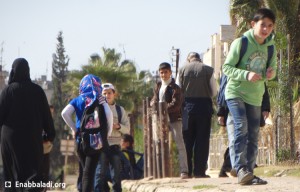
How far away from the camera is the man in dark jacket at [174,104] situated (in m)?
14.2

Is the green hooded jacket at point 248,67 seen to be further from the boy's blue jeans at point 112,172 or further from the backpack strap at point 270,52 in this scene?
the boy's blue jeans at point 112,172

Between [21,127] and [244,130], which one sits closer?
[244,130]

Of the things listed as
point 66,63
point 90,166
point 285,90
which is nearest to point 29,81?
point 90,166

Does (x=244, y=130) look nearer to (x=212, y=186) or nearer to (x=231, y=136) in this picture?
(x=231, y=136)

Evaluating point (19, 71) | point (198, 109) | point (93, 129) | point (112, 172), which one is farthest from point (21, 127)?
point (198, 109)

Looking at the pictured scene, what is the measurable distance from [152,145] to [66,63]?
267 ft

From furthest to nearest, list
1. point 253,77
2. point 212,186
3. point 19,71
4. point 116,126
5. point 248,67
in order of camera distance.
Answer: point 116,126
point 212,186
point 19,71
point 248,67
point 253,77

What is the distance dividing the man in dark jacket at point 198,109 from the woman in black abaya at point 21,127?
3603 mm

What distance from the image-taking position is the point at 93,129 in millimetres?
11539

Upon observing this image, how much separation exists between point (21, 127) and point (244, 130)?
8.31ft

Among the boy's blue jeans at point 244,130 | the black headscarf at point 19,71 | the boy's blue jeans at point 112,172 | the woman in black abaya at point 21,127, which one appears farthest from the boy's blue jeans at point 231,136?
the black headscarf at point 19,71

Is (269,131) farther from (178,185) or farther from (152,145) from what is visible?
(178,185)

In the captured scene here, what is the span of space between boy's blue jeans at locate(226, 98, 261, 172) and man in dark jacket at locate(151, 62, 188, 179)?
334 cm

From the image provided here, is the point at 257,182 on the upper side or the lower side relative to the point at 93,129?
lower
